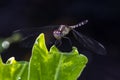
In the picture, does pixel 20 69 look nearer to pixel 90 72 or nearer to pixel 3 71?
pixel 3 71

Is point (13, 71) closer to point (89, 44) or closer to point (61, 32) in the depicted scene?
point (61, 32)

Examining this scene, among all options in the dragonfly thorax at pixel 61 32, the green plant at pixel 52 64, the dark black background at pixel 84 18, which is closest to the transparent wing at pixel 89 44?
the dragonfly thorax at pixel 61 32

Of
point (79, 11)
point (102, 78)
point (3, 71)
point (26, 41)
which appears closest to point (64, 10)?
point (79, 11)

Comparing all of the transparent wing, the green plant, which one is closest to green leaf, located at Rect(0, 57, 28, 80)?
the green plant

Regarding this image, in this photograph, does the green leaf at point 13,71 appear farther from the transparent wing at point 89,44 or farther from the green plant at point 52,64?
the transparent wing at point 89,44

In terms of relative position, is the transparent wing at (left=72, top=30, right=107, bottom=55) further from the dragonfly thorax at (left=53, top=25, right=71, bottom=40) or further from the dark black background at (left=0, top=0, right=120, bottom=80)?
the dark black background at (left=0, top=0, right=120, bottom=80)
